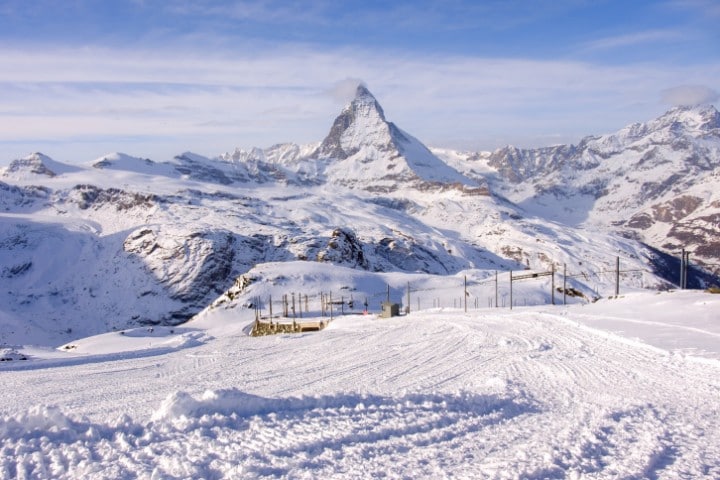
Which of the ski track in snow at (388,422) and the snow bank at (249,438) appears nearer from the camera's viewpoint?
the snow bank at (249,438)

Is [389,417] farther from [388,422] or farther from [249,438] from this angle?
[249,438]

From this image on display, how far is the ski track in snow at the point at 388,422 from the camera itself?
25.4ft

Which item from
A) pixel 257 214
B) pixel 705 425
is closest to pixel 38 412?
pixel 705 425

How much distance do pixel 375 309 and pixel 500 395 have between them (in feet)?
224

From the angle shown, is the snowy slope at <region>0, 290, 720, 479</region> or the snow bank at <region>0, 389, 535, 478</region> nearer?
the snow bank at <region>0, 389, 535, 478</region>

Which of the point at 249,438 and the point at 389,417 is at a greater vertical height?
the point at 249,438

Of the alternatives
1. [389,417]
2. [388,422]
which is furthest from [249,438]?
[389,417]

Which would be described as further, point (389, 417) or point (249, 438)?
point (389, 417)

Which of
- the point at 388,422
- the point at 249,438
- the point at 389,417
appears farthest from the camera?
the point at 389,417

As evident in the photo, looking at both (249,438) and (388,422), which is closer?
(249,438)

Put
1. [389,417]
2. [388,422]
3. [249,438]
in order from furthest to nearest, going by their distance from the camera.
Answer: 1. [389,417]
2. [388,422]
3. [249,438]

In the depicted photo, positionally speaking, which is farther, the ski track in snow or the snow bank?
the ski track in snow

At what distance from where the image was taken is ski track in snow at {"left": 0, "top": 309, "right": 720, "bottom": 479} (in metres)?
7.74

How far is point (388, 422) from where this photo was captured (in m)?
9.69
